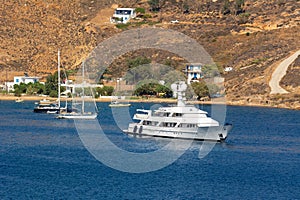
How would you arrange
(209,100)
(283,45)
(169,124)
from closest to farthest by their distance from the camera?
(169,124) → (209,100) → (283,45)

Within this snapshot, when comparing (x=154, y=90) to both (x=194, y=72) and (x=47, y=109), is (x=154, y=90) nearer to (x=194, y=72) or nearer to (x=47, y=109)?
(x=194, y=72)

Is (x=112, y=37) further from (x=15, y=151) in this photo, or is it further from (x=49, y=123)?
(x=15, y=151)

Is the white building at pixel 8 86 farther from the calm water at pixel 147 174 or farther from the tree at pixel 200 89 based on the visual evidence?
the calm water at pixel 147 174

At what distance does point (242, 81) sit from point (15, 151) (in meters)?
89.7

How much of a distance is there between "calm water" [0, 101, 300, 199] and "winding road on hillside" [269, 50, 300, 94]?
2079 inches

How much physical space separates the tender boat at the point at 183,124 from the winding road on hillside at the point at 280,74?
6680 centimetres

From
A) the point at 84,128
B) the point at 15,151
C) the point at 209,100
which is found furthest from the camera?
the point at 209,100

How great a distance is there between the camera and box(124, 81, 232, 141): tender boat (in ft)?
289

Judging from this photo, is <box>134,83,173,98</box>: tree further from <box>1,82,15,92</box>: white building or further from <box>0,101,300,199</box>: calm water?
<box>0,101,300,199</box>: calm water

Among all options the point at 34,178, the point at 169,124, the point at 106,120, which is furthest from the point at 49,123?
the point at 34,178

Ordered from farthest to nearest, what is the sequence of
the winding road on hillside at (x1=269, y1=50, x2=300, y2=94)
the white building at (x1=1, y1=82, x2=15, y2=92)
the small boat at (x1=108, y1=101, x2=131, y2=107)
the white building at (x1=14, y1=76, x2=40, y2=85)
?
the white building at (x1=1, y1=82, x2=15, y2=92) → the white building at (x1=14, y1=76, x2=40, y2=85) → the winding road on hillside at (x1=269, y1=50, x2=300, y2=94) → the small boat at (x1=108, y1=101, x2=131, y2=107)

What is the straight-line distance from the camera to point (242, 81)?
542 feet

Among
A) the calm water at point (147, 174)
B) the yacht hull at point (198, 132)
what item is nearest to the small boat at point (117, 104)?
the calm water at point (147, 174)

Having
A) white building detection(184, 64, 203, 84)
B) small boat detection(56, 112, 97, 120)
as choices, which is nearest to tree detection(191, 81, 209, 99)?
white building detection(184, 64, 203, 84)
